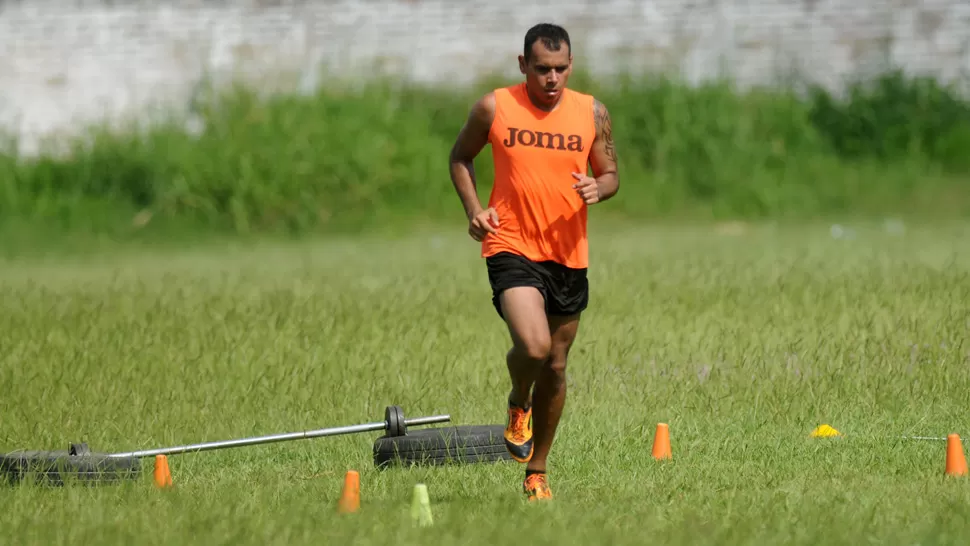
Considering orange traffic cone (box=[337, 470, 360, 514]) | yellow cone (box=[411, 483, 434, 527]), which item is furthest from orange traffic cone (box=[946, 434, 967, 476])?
orange traffic cone (box=[337, 470, 360, 514])

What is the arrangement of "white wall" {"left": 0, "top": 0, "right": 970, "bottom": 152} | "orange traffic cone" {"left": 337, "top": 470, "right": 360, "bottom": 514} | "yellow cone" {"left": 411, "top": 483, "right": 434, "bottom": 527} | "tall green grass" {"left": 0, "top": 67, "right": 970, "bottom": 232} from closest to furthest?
"yellow cone" {"left": 411, "top": 483, "right": 434, "bottom": 527}
"orange traffic cone" {"left": 337, "top": 470, "right": 360, "bottom": 514}
"tall green grass" {"left": 0, "top": 67, "right": 970, "bottom": 232}
"white wall" {"left": 0, "top": 0, "right": 970, "bottom": 152}

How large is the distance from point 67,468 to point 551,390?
2322 millimetres

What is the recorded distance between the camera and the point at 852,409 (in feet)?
28.3

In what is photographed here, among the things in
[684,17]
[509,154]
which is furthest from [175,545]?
[684,17]

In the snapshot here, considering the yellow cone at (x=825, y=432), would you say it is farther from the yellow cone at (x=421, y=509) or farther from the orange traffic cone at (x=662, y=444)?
the yellow cone at (x=421, y=509)

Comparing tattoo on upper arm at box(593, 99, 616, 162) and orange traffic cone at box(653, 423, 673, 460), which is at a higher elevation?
tattoo on upper arm at box(593, 99, 616, 162)

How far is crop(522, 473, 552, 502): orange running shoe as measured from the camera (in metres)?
6.71

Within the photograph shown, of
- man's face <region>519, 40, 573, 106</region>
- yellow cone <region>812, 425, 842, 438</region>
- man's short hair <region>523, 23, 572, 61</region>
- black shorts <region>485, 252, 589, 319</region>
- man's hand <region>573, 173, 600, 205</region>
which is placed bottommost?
yellow cone <region>812, 425, 842, 438</region>

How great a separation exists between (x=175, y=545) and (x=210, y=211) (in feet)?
53.3

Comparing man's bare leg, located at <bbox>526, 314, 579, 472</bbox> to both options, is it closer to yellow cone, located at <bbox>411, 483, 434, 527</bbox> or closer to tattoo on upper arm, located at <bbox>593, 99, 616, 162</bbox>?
tattoo on upper arm, located at <bbox>593, 99, 616, 162</bbox>

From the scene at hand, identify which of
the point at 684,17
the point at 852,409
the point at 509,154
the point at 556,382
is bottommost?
the point at 852,409

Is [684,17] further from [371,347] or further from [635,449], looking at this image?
[635,449]

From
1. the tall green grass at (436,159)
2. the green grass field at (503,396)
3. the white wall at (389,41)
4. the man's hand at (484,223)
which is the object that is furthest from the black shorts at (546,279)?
the white wall at (389,41)

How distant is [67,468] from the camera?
7.21m
